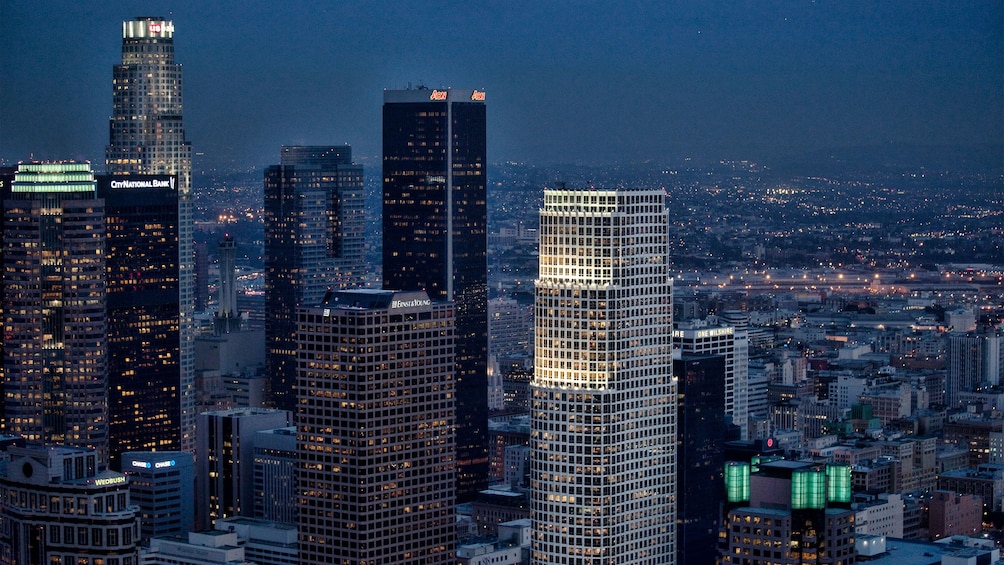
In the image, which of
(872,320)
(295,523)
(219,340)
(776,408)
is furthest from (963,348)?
(295,523)

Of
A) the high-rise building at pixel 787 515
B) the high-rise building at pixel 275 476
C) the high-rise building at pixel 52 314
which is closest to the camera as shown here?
the high-rise building at pixel 787 515

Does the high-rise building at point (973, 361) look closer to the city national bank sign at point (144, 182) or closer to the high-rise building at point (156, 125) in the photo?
the high-rise building at point (156, 125)

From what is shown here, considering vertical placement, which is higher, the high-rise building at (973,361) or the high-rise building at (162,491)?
the high-rise building at (973,361)

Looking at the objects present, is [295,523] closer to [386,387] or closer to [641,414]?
[386,387]

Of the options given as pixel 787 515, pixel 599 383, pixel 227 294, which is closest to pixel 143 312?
pixel 227 294

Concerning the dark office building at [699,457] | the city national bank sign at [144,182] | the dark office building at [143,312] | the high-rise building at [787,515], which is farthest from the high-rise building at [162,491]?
the high-rise building at [787,515]

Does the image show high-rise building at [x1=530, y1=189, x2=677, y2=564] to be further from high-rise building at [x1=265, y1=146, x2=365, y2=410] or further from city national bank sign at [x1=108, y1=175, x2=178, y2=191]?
high-rise building at [x1=265, y1=146, x2=365, y2=410]

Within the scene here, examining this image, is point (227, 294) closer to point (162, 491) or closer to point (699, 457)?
point (162, 491)

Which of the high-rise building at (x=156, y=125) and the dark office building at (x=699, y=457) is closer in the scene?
the dark office building at (x=699, y=457)
